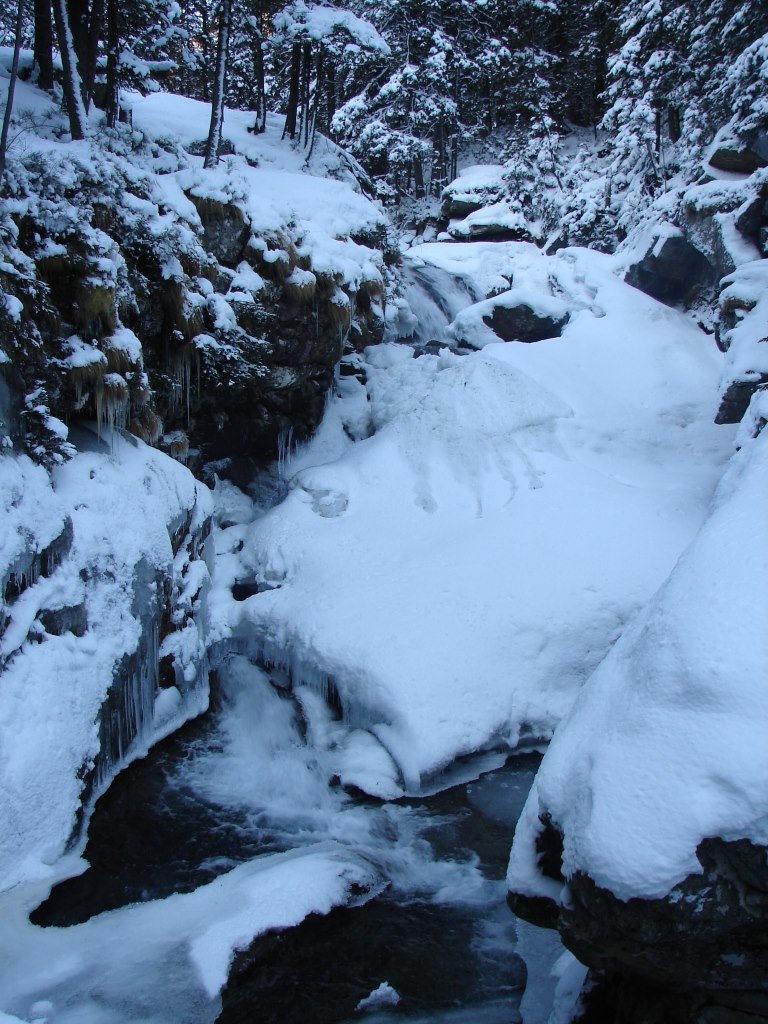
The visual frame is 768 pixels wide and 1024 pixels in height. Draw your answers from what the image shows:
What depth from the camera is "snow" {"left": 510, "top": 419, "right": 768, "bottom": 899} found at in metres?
3.04

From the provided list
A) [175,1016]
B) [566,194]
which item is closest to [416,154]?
[566,194]

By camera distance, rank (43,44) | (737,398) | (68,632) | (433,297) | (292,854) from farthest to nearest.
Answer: (433,297) → (43,44) → (737,398) → (68,632) → (292,854)

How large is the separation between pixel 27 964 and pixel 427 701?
14.1 feet

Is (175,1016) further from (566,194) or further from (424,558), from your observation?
(566,194)

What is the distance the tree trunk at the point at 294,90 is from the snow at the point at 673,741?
15087 mm

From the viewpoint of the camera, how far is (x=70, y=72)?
9.67m

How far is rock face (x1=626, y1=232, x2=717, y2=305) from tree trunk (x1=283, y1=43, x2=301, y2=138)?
8.88 metres

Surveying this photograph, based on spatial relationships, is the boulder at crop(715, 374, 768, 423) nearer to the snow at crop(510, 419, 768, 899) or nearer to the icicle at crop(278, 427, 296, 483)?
the snow at crop(510, 419, 768, 899)

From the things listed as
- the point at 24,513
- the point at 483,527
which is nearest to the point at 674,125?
the point at 483,527

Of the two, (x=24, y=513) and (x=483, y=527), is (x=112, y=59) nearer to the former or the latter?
(x=24, y=513)

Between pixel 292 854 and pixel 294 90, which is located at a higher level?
pixel 294 90

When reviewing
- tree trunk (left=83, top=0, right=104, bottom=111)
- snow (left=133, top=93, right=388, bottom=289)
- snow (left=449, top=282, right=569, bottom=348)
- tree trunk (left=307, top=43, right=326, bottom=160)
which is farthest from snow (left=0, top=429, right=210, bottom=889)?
tree trunk (left=307, top=43, right=326, bottom=160)

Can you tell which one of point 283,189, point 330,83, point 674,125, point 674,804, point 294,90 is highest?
point 674,125

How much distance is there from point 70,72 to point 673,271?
1184 cm
